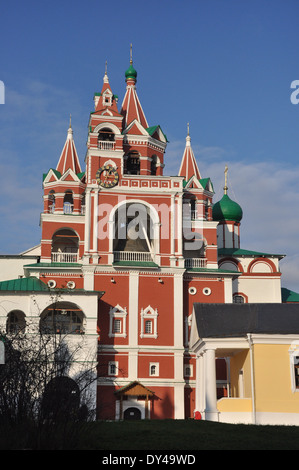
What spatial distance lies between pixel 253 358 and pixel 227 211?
21.2 m

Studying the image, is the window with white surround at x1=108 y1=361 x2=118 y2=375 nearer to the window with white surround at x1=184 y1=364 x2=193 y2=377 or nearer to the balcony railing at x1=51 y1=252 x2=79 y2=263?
the window with white surround at x1=184 y1=364 x2=193 y2=377

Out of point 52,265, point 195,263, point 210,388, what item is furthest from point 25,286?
point 210,388

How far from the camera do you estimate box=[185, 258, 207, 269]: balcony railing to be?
131ft

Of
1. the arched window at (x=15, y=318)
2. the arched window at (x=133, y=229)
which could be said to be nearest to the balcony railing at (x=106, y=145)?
the arched window at (x=133, y=229)

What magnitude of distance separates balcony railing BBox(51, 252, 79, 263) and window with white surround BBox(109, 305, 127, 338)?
4326 mm

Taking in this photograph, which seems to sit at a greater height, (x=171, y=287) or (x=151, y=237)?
(x=151, y=237)

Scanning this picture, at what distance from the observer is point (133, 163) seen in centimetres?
4184

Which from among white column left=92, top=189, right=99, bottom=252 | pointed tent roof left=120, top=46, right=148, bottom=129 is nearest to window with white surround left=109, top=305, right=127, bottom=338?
white column left=92, top=189, right=99, bottom=252
